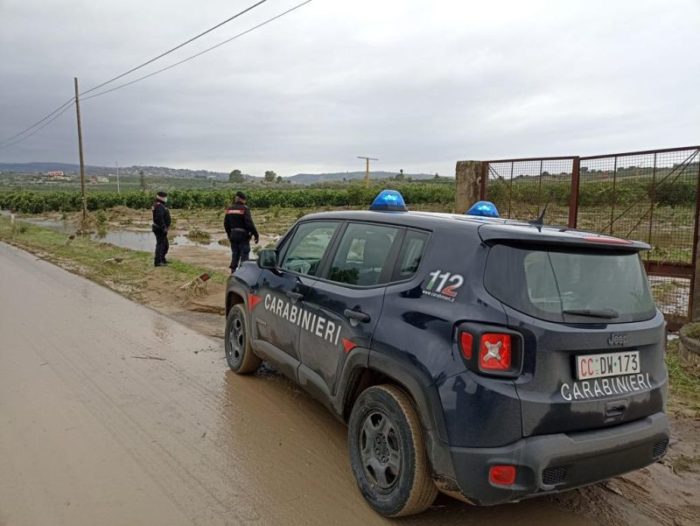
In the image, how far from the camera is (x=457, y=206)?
8.88 m

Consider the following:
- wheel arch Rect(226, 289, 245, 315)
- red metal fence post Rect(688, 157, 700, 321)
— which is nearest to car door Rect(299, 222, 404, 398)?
wheel arch Rect(226, 289, 245, 315)

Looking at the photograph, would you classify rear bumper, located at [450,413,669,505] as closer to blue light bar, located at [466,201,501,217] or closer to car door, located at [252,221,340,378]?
car door, located at [252,221,340,378]

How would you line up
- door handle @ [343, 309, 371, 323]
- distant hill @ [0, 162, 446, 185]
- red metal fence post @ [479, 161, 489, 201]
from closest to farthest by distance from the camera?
door handle @ [343, 309, 371, 323], red metal fence post @ [479, 161, 489, 201], distant hill @ [0, 162, 446, 185]

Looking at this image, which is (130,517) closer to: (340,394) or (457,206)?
(340,394)

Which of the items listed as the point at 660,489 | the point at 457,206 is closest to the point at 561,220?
the point at 457,206

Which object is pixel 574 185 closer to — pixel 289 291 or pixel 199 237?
pixel 289 291

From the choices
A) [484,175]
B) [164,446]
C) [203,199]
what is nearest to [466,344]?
[164,446]

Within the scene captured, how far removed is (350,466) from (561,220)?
225 inches

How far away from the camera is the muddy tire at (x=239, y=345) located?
16.3 ft

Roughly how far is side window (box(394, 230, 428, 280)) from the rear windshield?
0.49 meters

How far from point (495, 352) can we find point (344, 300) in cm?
119

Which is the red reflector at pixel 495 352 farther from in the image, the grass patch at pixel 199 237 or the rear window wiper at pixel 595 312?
the grass patch at pixel 199 237

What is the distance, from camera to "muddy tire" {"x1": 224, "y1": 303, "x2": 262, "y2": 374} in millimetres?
4973

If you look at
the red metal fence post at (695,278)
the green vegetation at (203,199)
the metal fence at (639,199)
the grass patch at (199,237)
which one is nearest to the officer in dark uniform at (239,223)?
the metal fence at (639,199)
